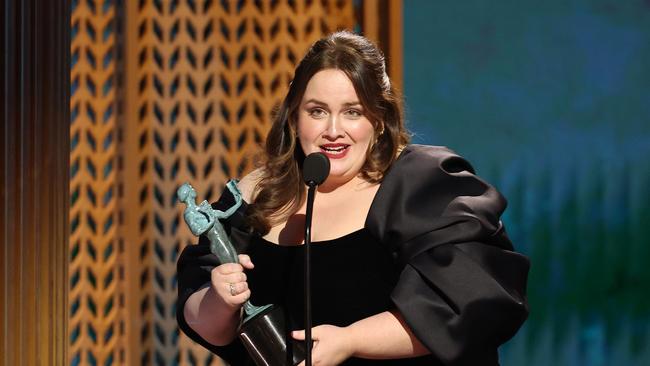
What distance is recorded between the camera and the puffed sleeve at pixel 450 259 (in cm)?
177

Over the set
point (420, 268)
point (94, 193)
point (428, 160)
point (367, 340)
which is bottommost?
point (94, 193)

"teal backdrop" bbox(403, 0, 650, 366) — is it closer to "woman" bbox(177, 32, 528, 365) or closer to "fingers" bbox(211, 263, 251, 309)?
"woman" bbox(177, 32, 528, 365)

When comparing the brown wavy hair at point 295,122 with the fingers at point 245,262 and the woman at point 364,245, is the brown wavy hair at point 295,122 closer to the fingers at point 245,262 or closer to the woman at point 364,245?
the woman at point 364,245

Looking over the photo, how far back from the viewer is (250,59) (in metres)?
4.48

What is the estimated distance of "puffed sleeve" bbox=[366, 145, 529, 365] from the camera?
177cm

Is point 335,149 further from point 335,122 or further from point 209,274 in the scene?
point 209,274

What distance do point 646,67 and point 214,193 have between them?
6.45 feet

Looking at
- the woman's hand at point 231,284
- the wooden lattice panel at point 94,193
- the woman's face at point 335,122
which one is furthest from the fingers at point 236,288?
the wooden lattice panel at point 94,193

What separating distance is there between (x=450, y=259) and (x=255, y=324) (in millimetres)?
346

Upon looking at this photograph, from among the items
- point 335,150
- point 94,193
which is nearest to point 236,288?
point 335,150

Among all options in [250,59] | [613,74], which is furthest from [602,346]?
[250,59]

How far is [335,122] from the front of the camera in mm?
1893

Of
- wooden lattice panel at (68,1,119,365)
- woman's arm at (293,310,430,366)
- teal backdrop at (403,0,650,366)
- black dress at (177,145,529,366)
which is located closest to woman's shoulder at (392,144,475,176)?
black dress at (177,145,529,366)

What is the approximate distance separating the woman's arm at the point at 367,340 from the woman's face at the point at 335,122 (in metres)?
0.31
